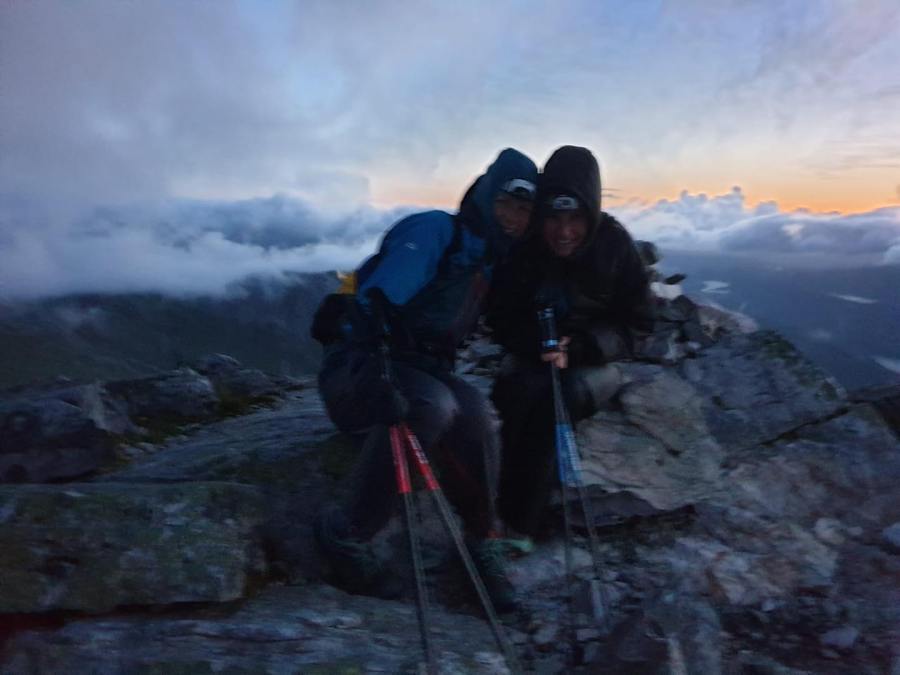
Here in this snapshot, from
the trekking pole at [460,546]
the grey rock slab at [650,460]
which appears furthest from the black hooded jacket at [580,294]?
the trekking pole at [460,546]

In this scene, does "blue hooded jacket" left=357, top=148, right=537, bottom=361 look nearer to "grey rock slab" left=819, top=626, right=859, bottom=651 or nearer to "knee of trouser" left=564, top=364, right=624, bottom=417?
"knee of trouser" left=564, top=364, right=624, bottom=417

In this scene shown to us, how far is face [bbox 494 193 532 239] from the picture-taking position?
513cm

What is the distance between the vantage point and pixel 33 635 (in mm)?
3783

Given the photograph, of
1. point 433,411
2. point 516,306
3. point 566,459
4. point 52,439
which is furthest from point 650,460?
point 52,439

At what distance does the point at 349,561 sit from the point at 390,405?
46.9 inches

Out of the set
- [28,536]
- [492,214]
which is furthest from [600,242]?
[28,536]

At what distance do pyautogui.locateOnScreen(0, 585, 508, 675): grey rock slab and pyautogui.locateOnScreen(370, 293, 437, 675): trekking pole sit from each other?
203 mm

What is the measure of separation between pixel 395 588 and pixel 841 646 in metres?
3.20

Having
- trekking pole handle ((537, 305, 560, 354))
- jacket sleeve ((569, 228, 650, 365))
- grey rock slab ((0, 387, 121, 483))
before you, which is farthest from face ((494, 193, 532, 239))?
grey rock slab ((0, 387, 121, 483))

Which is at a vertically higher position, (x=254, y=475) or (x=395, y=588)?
(x=254, y=475)

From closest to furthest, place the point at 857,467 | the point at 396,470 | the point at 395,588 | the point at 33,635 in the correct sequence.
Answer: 1. the point at 33,635
2. the point at 396,470
3. the point at 395,588
4. the point at 857,467

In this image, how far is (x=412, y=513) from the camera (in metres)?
4.25

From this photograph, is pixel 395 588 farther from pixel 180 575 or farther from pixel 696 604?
pixel 696 604

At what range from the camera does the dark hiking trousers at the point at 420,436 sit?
477 cm
